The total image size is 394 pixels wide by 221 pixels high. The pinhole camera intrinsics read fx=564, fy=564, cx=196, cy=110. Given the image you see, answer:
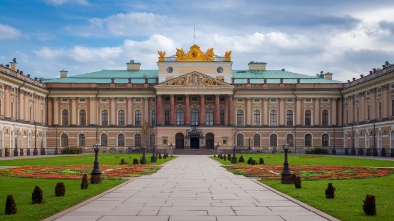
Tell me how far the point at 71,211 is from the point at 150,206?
9.01 ft

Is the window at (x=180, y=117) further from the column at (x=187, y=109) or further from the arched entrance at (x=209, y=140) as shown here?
the arched entrance at (x=209, y=140)

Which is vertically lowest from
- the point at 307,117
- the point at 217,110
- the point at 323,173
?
the point at 323,173

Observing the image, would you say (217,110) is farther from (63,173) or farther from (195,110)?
(63,173)

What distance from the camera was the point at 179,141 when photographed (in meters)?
110

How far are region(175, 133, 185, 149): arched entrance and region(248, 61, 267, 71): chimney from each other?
24.3 meters

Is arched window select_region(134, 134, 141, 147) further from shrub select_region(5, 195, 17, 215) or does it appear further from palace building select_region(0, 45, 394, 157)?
shrub select_region(5, 195, 17, 215)

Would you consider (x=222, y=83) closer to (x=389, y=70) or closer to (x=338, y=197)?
(x=389, y=70)

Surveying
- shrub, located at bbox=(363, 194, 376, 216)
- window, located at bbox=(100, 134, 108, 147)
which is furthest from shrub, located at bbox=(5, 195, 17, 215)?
window, located at bbox=(100, 134, 108, 147)

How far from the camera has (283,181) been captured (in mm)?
28562

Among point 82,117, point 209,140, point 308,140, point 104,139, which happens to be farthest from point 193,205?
point 82,117

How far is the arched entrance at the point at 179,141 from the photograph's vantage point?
109 m

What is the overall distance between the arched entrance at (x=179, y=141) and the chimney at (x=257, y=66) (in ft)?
79.7

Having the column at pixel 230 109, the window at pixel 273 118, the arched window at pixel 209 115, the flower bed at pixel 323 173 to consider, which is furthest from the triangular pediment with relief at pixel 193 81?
the flower bed at pixel 323 173

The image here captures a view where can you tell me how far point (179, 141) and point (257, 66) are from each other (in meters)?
26.2
